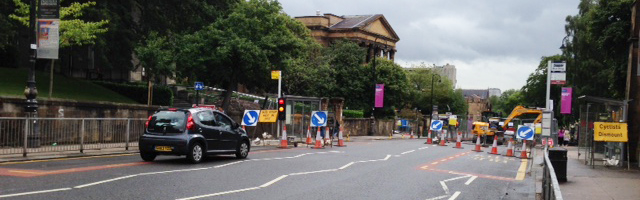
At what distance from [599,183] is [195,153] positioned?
385 inches

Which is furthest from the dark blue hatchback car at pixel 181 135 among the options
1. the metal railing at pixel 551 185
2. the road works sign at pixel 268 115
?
the road works sign at pixel 268 115

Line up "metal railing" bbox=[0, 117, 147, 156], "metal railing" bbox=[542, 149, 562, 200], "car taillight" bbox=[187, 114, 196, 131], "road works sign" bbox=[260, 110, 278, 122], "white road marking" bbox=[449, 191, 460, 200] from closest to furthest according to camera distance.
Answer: "metal railing" bbox=[542, 149, 562, 200] → "white road marking" bbox=[449, 191, 460, 200] → "metal railing" bbox=[0, 117, 147, 156] → "car taillight" bbox=[187, 114, 196, 131] → "road works sign" bbox=[260, 110, 278, 122]

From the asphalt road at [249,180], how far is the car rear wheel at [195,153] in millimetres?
241

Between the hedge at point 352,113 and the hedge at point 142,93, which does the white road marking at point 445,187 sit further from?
the hedge at point 352,113

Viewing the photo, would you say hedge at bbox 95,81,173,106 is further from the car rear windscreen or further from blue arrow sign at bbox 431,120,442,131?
the car rear windscreen

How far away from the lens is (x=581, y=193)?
Answer: 12492mm

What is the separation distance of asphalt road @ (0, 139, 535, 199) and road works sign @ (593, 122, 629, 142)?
135 inches

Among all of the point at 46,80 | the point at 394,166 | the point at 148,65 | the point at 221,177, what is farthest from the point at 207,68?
the point at 221,177

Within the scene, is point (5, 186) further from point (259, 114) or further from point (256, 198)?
point (259, 114)

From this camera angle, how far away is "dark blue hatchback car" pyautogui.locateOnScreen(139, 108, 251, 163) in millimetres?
15750

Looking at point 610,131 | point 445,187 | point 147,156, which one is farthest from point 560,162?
point 147,156

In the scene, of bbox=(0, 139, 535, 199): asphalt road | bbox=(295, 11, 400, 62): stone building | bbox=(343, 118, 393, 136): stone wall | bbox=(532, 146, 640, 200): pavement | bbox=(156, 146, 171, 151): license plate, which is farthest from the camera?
bbox=(295, 11, 400, 62): stone building

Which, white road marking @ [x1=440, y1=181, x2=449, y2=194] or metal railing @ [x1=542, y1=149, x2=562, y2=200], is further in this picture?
white road marking @ [x1=440, y1=181, x2=449, y2=194]

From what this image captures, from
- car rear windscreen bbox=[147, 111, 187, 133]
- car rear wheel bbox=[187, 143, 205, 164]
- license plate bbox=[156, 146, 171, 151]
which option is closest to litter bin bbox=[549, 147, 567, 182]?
car rear wheel bbox=[187, 143, 205, 164]
